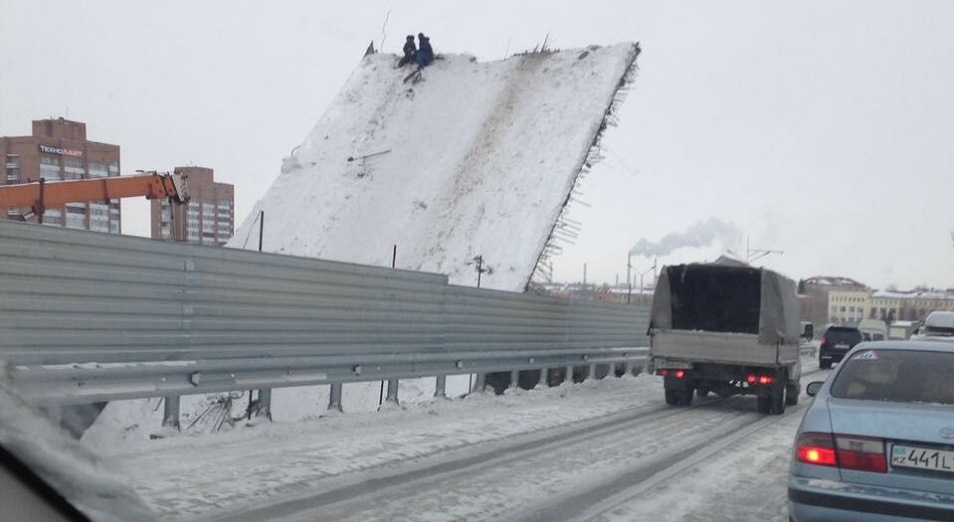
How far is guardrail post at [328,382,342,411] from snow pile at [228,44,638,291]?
40.8 feet

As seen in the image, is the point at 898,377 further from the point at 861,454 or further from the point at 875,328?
the point at 875,328

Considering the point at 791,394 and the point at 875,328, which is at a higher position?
the point at 875,328

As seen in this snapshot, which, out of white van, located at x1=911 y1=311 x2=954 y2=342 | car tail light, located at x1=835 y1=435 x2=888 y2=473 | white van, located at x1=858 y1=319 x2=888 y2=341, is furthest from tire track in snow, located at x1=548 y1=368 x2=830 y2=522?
white van, located at x1=858 y1=319 x2=888 y2=341

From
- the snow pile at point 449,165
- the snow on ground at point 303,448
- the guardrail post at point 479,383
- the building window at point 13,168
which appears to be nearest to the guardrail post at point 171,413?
the snow on ground at point 303,448

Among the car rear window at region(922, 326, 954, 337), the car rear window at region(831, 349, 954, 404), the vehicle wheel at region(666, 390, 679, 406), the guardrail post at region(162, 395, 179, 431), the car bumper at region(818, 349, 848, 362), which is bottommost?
the car bumper at region(818, 349, 848, 362)

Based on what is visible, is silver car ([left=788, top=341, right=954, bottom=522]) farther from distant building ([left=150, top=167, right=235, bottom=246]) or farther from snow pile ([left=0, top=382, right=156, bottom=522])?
distant building ([left=150, top=167, right=235, bottom=246])

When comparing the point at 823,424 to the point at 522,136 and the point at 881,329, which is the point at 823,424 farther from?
the point at 881,329

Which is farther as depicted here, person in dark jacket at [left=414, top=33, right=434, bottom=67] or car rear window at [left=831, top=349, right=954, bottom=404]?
person in dark jacket at [left=414, top=33, right=434, bottom=67]

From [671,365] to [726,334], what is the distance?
3.95ft

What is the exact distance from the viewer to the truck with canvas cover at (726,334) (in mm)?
16266

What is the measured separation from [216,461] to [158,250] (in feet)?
7.73

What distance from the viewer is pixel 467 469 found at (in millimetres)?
9023

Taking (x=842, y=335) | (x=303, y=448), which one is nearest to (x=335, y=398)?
(x=303, y=448)

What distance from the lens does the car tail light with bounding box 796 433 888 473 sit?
5.45 metres
